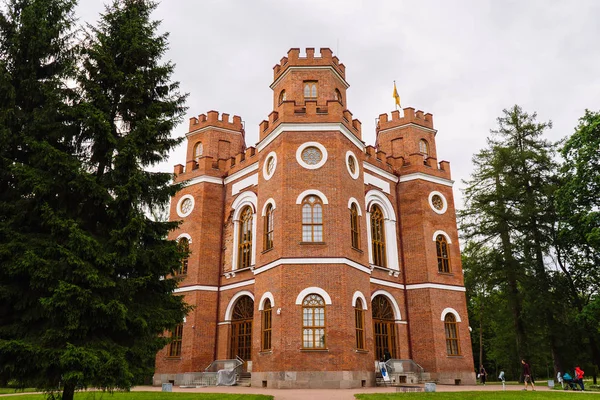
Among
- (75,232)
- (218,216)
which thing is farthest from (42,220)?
(218,216)

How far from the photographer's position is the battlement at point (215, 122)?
27188mm

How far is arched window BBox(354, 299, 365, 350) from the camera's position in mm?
Result: 18125

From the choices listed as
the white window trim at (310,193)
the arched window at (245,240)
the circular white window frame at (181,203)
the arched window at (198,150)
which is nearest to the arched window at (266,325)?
the arched window at (245,240)

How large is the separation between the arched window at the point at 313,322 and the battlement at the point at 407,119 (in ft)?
44.1

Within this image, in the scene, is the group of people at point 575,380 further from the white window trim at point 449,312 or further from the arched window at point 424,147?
the arched window at point 424,147

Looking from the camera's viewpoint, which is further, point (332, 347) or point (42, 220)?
point (332, 347)

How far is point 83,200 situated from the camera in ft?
34.1

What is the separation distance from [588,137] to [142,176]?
901 inches

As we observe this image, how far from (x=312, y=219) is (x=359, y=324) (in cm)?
470

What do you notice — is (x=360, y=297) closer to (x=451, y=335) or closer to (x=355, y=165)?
(x=355, y=165)

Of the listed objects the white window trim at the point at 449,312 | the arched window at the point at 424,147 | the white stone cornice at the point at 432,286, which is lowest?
the white window trim at the point at 449,312

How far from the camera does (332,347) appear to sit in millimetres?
16688

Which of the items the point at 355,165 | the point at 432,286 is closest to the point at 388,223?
the point at 432,286

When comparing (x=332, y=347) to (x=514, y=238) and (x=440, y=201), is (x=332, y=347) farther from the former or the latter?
(x=514, y=238)
